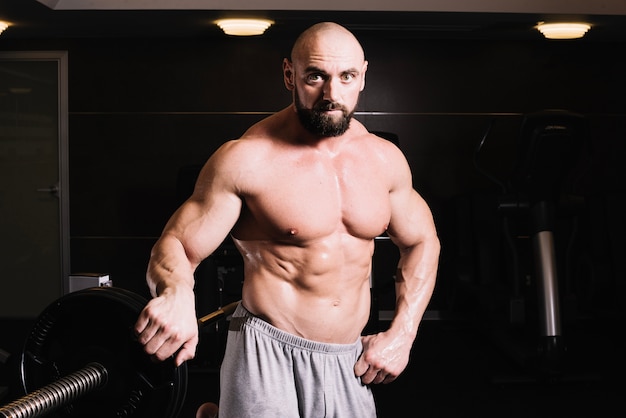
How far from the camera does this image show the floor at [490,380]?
12.3 feet

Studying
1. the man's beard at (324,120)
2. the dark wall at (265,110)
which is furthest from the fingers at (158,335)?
the dark wall at (265,110)

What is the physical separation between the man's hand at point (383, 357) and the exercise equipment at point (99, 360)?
443 millimetres

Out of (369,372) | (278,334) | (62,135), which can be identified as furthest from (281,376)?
(62,135)

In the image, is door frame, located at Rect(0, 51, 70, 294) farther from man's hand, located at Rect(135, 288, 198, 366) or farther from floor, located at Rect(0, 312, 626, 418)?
man's hand, located at Rect(135, 288, 198, 366)

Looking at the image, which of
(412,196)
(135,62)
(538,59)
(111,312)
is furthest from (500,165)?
(111,312)

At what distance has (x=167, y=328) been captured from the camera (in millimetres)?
1426

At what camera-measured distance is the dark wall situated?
17.7ft

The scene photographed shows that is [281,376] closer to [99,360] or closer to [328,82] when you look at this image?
[99,360]

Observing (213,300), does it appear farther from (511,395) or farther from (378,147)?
(378,147)

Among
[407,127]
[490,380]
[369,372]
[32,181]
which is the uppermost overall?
[407,127]

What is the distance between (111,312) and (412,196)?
0.82 m

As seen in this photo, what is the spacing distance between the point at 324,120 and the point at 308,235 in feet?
0.92

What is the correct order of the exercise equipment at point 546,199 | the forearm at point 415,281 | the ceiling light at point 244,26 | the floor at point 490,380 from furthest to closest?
the ceiling light at point 244,26 < the exercise equipment at point 546,199 < the floor at point 490,380 < the forearm at point 415,281

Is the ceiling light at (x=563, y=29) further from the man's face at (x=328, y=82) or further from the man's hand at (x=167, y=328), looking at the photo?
the man's hand at (x=167, y=328)
